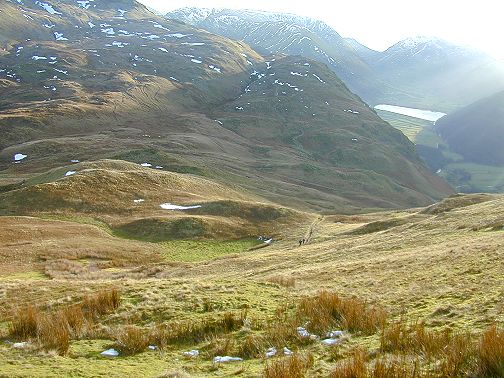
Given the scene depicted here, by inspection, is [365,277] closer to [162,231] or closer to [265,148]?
[162,231]

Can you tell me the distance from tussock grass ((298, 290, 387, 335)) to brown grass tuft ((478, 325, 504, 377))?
4.32 m

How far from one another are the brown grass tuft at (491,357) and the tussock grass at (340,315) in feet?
14.2

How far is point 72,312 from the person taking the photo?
50.4ft

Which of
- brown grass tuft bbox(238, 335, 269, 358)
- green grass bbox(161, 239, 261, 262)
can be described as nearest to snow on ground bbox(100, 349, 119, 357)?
brown grass tuft bbox(238, 335, 269, 358)

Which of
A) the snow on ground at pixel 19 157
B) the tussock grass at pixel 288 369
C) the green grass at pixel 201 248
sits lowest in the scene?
the green grass at pixel 201 248

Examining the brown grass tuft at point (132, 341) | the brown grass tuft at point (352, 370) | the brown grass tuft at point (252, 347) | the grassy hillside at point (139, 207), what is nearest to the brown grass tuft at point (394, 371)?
the brown grass tuft at point (352, 370)

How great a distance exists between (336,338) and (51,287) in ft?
51.6

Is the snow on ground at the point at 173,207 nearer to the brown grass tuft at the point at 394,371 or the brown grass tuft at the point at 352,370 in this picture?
the brown grass tuft at the point at 352,370

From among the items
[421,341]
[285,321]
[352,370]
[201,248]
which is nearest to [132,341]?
[285,321]

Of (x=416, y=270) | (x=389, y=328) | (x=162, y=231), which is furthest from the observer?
(x=162, y=231)

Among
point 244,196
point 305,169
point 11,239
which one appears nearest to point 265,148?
point 305,169

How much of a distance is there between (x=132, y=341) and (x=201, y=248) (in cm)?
4775

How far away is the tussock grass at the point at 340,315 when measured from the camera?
1329 cm

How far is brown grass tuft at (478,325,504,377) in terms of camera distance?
8336mm
